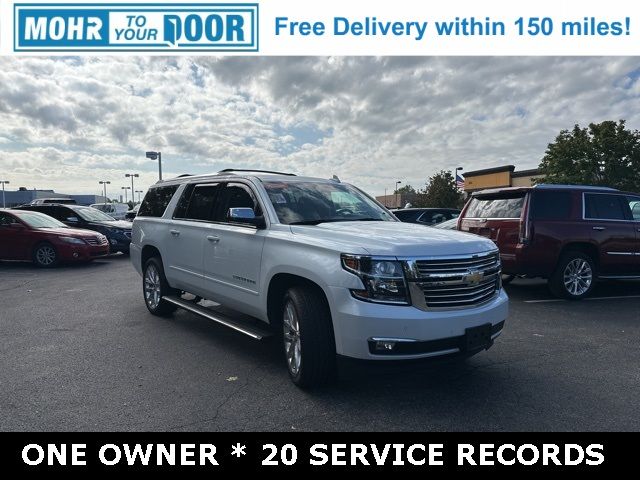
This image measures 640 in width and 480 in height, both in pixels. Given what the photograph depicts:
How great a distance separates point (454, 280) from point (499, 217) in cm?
479

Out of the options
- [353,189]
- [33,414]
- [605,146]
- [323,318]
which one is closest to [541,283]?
[353,189]

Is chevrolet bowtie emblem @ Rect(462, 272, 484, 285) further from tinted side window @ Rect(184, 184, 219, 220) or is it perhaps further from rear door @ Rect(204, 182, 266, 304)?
tinted side window @ Rect(184, 184, 219, 220)

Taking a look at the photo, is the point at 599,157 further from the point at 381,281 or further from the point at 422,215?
the point at 381,281

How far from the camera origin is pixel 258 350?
5152 mm

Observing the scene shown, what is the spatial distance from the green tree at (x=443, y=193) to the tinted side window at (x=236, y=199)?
130ft

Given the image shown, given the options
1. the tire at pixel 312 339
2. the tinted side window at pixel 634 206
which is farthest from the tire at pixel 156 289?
the tinted side window at pixel 634 206

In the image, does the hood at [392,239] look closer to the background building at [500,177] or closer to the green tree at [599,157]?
the green tree at [599,157]

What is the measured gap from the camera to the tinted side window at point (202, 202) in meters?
5.55

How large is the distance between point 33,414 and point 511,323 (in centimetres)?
545

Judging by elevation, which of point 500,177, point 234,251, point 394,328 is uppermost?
point 500,177

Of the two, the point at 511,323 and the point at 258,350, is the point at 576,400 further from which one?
the point at 258,350

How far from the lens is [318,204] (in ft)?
16.2

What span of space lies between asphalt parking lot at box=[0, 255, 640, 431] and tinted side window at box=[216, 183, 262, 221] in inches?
59.4

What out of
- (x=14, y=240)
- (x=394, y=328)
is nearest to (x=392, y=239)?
(x=394, y=328)
